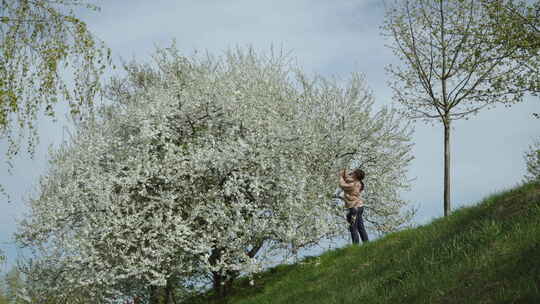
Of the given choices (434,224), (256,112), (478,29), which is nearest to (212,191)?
(256,112)

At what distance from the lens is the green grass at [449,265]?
7871 millimetres

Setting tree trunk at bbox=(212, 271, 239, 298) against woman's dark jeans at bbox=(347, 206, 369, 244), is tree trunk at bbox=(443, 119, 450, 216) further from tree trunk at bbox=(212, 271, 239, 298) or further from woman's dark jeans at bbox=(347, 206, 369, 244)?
tree trunk at bbox=(212, 271, 239, 298)

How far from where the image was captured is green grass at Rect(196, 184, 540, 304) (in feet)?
25.8

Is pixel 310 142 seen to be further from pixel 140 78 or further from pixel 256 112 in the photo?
pixel 140 78

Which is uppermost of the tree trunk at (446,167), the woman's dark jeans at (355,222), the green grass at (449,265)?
the tree trunk at (446,167)

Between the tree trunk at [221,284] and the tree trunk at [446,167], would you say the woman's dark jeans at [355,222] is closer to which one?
the tree trunk at [446,167]

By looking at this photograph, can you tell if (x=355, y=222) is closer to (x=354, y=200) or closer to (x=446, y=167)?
(x=354, y=200)

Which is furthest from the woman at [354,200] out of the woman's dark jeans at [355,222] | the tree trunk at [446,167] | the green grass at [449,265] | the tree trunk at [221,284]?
the tree trunk at [221,284]

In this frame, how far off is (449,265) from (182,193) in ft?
31.3

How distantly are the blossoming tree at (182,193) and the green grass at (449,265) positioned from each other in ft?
7.57

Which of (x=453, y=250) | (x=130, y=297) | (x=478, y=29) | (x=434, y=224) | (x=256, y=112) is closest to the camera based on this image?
(x=453, y=250)

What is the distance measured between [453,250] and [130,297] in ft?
42.0

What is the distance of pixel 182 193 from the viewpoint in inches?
667

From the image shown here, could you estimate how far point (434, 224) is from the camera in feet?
42.1
